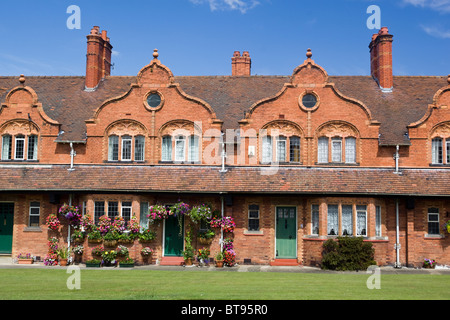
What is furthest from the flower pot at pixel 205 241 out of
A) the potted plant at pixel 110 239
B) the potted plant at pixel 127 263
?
the potted plant at pixel 110 239

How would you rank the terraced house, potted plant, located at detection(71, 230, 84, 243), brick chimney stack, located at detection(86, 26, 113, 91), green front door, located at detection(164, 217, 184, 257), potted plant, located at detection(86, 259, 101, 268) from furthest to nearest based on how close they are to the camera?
brick chimney stack, located at detection(86, 26, 113, 91) < green front door, located at detection(164, 217, 184, 257) < potted plant, located at detection(71, 230, 84, 243) < the terraced house < potted plant, located at detection(86, 259, 101, 268)

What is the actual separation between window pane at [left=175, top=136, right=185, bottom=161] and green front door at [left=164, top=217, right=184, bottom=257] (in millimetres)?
3013

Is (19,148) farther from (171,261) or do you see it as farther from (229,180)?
(229,180)

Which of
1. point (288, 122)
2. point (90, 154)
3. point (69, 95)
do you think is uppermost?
point (69, 95)

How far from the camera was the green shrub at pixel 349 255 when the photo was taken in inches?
808

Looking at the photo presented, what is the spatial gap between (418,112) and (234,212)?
1096cm

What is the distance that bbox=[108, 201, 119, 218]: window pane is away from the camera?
2241cm

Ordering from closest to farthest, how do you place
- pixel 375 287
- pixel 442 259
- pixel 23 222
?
1. pixel 375 287
2. pixel 442 259
3. pixel 23 222

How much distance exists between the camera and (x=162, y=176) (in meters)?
23.1

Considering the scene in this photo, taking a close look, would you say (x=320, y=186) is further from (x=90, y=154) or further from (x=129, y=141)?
(x=90, y=154)

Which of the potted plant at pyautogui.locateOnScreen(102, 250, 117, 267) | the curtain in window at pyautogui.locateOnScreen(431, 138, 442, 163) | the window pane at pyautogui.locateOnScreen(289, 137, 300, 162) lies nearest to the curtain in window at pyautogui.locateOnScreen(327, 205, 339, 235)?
the window pane at pyautogui.locateOnScreen(289, 137, 300, 162)

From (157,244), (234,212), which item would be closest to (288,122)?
(234,212)

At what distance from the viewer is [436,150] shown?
23.3m

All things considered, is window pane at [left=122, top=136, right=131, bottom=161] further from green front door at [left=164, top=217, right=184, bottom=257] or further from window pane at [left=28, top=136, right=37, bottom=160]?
window pane at [left=28, top=136, right=37, bottom=160]
